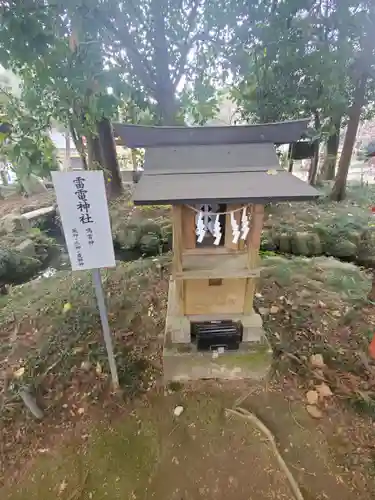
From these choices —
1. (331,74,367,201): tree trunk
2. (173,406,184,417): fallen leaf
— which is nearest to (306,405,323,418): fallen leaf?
(173,406,184,417): fallen leaf

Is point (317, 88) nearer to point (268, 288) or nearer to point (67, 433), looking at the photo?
point (268, 288)

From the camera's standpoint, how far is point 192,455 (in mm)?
2750

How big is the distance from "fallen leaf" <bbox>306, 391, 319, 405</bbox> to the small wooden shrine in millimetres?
505

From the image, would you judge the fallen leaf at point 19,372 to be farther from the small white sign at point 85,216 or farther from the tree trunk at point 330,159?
the tree trunk at point 330,159

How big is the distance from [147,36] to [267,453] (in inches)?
229

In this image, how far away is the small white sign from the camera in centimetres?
225

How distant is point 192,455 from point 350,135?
9.46 meters

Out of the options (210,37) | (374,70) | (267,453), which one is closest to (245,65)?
(210,37)

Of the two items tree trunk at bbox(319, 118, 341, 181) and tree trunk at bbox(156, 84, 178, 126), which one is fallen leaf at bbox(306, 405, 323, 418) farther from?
tree trunk at bbox(319, 118, 341, 181)

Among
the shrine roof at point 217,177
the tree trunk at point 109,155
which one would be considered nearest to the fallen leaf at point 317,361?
the shrine roof at point 217,177

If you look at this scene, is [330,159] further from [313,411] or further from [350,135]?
[313,411]

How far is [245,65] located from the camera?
16.4 feet

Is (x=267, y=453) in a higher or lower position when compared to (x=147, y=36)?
lower

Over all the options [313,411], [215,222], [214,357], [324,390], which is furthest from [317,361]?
[215,222]
